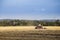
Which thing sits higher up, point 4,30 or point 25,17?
point 25,17

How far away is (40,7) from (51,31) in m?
0.91

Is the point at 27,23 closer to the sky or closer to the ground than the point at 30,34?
closer to the sky

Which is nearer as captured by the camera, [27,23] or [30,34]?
[30,34]

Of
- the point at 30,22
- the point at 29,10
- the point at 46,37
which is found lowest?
the point at 46,37

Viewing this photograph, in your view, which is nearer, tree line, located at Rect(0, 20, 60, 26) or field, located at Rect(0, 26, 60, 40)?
field, located at Rect(0, 26, 60, 40)

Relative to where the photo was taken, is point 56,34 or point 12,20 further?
point 12,20

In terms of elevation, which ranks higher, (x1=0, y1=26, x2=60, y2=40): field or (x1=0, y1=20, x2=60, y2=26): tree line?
(x1=0, y1=20, x2=60, y2=26): tree line

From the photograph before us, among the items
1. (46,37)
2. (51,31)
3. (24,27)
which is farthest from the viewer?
(24,27)

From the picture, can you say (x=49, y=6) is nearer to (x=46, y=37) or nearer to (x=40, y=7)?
(x=40, y=7)

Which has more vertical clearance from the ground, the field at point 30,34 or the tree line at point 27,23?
the tree line at point 27,23

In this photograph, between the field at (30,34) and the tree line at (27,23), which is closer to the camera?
the field at (30,34)

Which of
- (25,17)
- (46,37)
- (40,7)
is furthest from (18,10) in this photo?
(46,37)

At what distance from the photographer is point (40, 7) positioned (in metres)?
4.80

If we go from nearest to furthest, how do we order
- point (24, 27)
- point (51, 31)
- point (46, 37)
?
point (46, 37)
point (51, 31)
point (24, 27)
